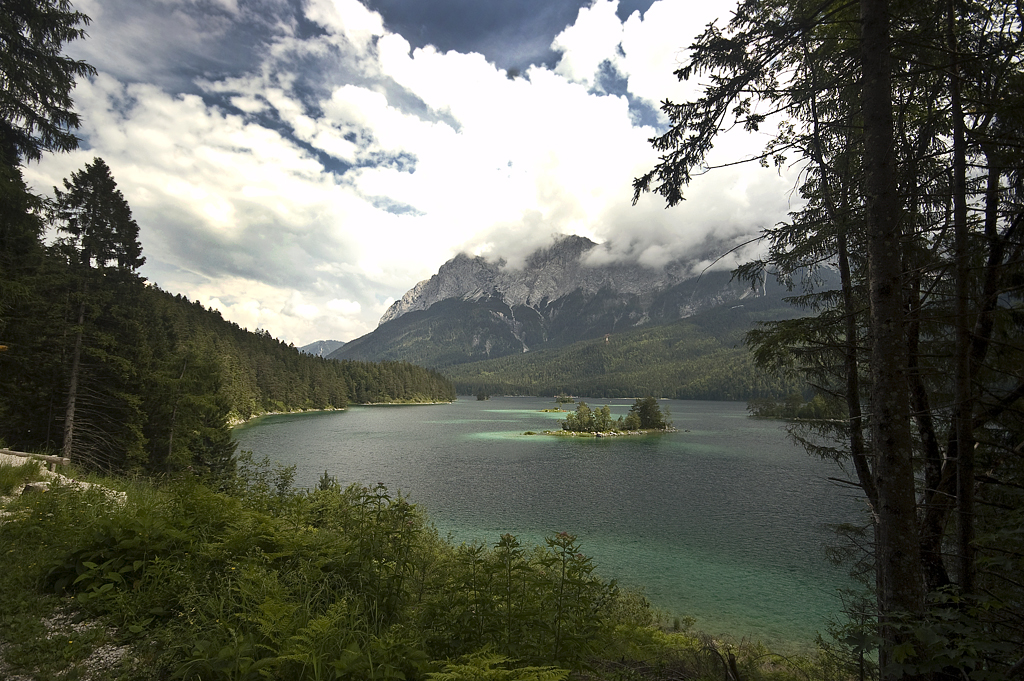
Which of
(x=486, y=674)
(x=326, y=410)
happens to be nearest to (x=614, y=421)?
(x=486, y=674)

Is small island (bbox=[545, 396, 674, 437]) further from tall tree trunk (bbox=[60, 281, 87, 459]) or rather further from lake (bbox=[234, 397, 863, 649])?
tall tree trunk (bbox=[60, 281, 87, 459])

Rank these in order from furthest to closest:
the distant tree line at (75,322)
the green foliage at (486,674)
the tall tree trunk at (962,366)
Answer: the distant tree line at (75,322), the tall tree trunk at (962,366), the green foliage at (486,674)

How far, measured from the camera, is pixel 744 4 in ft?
14.8

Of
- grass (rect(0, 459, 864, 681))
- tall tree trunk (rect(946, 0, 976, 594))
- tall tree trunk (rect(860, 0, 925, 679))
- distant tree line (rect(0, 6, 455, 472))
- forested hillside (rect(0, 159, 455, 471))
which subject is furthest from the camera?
forested hillside (rect(0, 159, 455, 471))

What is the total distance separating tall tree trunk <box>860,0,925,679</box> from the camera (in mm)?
3688

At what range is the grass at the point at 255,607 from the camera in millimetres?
3531

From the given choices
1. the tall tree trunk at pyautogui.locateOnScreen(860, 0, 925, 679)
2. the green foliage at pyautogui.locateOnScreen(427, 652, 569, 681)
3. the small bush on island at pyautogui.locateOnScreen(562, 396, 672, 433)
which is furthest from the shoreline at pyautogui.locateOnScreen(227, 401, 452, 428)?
the tall tree trunk at pyautogui.locateOnScreen(860, 0, 925, 679)

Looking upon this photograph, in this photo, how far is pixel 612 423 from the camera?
240 ft

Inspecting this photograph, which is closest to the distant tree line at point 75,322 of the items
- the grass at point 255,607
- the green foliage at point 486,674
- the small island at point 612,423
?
the grass at point 255,607

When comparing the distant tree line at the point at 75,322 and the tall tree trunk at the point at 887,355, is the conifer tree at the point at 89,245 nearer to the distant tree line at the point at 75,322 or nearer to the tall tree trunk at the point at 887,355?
the distant tree line at the point at 75,322

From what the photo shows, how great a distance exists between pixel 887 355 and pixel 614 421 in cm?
7390

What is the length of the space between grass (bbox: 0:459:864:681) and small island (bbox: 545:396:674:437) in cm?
6635

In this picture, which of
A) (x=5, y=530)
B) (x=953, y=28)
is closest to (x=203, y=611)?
(x=5, y=530)

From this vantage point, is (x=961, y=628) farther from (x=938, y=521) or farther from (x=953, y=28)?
(x=953, y=28)
